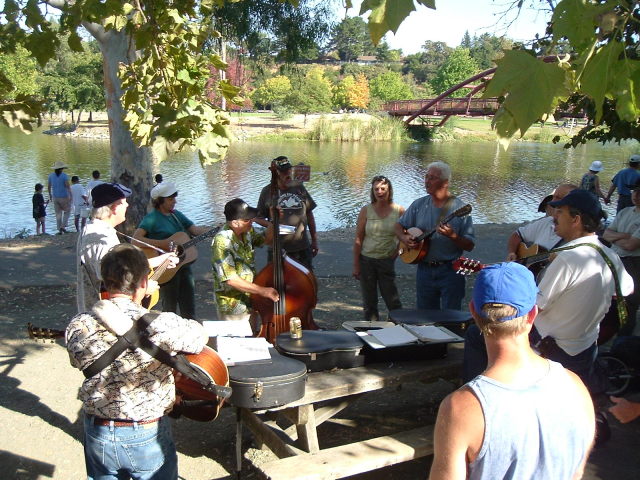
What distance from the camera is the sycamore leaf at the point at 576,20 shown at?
1.85 metres

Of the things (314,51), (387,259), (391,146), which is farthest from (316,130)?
(387,259)

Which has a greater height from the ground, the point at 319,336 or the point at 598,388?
the point at 319,336

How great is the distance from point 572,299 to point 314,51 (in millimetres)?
10332

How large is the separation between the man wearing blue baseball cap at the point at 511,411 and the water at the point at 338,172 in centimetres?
1339

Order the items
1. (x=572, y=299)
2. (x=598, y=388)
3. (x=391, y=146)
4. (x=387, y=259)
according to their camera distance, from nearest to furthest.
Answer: (x=572, y=299) < (x=598, y=388) < (x=387, y=259) < (x=391, y=146)

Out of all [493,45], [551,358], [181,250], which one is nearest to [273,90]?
[493,45]

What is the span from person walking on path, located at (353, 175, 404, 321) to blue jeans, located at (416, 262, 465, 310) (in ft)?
1.37

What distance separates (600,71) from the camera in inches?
71.6

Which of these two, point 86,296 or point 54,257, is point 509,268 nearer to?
point 86,296

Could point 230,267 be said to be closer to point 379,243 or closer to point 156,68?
point 156,68

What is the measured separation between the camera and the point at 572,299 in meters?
3.36

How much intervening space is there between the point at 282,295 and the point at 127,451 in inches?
79.6

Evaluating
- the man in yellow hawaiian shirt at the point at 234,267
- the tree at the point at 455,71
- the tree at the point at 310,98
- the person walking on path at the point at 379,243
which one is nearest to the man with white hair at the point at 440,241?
the person walking on path at the point at 379,243

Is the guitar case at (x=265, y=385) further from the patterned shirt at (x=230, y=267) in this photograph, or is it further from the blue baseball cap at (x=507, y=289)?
the blue baseball cap at (x=507, y=289)
